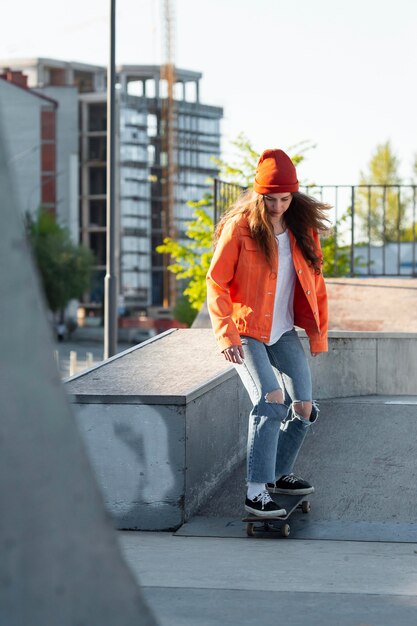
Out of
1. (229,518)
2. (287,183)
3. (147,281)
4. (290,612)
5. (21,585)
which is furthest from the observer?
(147,281)

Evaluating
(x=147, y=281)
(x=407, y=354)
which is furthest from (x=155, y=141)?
(x=407, y=354)

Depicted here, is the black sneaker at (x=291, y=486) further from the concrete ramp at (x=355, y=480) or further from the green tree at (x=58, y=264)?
the green tree at (x=58, y=264)

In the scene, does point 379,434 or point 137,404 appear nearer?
point 137,404

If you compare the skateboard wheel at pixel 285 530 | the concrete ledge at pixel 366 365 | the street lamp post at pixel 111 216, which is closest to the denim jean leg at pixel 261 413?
the skateboard wheel at pixel 285 530

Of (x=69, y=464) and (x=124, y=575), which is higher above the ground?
(x=69, y=464)

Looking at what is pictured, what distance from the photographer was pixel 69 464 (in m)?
2.42

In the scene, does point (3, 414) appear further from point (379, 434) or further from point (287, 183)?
point (379, 434)

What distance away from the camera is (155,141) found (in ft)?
462

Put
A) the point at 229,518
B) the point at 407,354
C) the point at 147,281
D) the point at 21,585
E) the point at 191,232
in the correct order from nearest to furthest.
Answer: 1. the point at 21,585
2. the point at 229,518
3. the point at 407,354
4. the point at 191,232
5. the point at 147,281

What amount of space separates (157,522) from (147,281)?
13190 cm

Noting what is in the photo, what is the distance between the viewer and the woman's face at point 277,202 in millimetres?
5836

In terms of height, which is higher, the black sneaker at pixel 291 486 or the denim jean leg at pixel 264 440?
the denim jean leg at pixel 264 440

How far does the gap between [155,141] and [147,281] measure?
16.4 meters

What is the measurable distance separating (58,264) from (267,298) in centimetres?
8862
